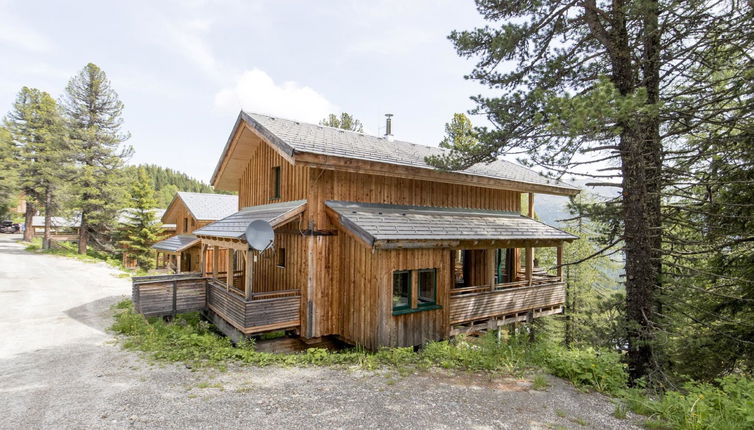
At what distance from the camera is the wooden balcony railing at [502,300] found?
11.3 m

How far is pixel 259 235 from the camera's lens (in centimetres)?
943

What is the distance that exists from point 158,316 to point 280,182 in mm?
5996

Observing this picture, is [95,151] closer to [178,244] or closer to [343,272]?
[178,244]

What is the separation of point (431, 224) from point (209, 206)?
22612 mm

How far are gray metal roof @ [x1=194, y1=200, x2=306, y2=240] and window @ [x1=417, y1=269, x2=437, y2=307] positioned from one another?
13.7 feet

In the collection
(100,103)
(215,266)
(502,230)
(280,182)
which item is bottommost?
(215,266)

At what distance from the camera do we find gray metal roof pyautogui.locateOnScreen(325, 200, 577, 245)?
31.0ft

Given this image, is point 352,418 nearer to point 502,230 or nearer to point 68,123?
point 502,230

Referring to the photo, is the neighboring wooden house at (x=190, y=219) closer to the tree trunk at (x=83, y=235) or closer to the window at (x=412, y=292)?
the tree trunk at (x=83, y=235)

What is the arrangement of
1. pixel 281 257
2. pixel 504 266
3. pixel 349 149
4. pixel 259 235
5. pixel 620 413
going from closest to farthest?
pixel 620 413, pixel 259 235, pixel 349 149, pixel 281 257, pixel 504 266

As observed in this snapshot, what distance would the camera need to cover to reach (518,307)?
42.4 feet

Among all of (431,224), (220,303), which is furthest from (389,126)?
(220,303)

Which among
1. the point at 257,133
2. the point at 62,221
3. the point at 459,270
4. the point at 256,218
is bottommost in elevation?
the point at 459,270

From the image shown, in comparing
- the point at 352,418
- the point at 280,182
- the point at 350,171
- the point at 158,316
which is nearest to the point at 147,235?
the point at 158,316
